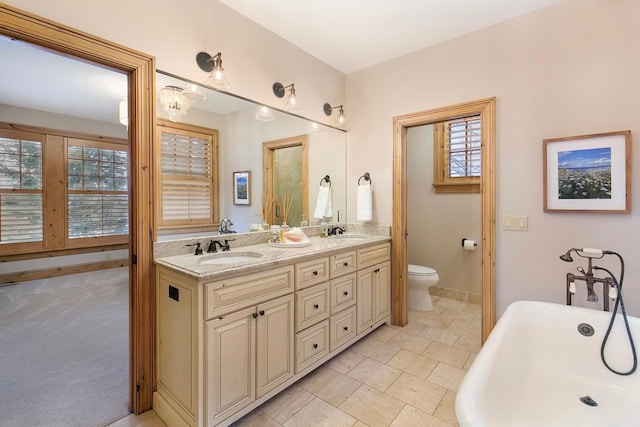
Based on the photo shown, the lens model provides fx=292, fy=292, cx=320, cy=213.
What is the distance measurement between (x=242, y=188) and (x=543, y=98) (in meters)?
2.41

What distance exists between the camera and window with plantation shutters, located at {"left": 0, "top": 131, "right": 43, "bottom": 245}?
13.8ft

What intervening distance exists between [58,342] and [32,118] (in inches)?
148

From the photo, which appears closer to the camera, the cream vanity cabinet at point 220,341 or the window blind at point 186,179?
the cream vanity cabinet at point 220,341

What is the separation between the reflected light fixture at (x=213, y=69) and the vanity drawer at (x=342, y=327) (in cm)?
189

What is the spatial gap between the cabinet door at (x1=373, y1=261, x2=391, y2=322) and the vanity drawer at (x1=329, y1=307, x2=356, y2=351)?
36 cm

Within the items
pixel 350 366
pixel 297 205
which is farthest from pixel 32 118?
pixel 350 366

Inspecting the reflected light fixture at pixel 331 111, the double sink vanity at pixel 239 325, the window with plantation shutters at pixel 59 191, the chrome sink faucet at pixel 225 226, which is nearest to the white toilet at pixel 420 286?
the double sink vanity at pixel 239 325

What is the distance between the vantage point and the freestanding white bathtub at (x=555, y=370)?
1422mm

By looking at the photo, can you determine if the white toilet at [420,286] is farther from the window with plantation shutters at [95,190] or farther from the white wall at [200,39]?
the window with plantation shutters at [95,190]

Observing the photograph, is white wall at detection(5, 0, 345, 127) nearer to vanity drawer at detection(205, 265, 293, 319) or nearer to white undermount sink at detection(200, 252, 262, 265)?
white undermount sink at detection(200, 252, 262, 265)

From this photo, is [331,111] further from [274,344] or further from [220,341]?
[220,341]

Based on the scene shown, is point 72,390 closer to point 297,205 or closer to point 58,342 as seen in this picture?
point 58,342

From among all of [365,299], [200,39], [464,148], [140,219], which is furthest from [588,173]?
[140,219]

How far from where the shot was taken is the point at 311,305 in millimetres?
2082
